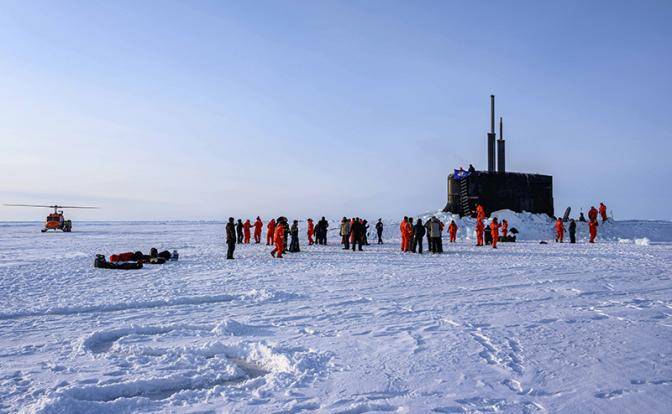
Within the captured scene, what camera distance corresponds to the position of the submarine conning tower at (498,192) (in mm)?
30016

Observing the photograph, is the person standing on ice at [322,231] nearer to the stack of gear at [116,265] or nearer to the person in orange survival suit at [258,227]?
the person in orange survival suit at [258,227]

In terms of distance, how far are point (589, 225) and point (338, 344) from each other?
Answer: 26.2 m

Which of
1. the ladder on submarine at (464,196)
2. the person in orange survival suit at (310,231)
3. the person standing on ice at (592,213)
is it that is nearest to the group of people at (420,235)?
the person in orange survival suit at (310,231)

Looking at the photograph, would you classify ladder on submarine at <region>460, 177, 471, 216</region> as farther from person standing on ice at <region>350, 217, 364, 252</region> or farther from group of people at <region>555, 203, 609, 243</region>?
person standing on ice at <region>350, 217, 364, 252</region>

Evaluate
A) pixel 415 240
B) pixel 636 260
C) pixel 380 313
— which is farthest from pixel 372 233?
pixel 380 313

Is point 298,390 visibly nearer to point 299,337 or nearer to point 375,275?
point 299,337

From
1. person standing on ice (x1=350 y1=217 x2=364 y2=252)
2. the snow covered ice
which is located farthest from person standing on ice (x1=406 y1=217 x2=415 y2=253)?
the snow covered ice

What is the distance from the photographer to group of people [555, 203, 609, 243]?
24.5 m

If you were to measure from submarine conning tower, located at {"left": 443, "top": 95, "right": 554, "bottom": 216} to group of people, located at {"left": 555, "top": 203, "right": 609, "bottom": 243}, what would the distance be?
292 centimetres

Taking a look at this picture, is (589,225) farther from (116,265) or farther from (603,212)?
(116,265)

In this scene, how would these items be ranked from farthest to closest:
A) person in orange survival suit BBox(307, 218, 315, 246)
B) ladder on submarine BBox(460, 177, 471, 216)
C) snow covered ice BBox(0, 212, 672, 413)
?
ladder on submarine BBox(460, 177, 471, 216) < person in orange survival suit BBox(307, 218, 315, 246) < snow covered ice BBox(0, 212, 672, 413)

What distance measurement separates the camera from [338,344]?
5.32 meters

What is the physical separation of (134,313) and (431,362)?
4709 mm

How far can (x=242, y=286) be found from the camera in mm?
9703
